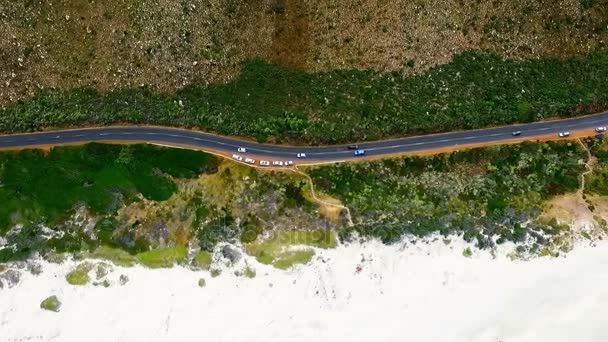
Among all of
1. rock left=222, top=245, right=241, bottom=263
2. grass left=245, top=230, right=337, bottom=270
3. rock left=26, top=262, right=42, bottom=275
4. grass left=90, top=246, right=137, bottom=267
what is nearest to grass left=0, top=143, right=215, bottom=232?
grass left=90, top=246, right=137, bottom=267

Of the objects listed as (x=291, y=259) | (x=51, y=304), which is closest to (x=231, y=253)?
(x=291, y=259)

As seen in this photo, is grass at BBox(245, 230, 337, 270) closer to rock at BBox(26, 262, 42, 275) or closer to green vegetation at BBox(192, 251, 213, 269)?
green vegetation at BBox(192, 251, 213, 269)

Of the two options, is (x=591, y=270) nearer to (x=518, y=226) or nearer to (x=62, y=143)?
(x=518, y=226)

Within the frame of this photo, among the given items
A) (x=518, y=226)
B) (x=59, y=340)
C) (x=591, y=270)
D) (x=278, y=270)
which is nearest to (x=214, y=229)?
(x=278, y=270)

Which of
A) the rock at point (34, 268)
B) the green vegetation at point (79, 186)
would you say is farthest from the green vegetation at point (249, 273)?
the rock at point (34, 268)

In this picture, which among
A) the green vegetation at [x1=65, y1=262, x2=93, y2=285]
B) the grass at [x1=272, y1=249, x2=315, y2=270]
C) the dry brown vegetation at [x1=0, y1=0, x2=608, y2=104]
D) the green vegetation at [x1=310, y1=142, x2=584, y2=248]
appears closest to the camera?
the green vegetation at [x1=65, y1=262, x2=93, y2=285]

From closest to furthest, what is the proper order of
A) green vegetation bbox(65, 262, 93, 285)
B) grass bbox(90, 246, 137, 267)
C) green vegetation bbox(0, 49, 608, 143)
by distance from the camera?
green vegetation bbox(65, 262, 93, 285) → grass bbox(90, 246, 137, 267) → green vegetation bbox(0, 49, 608, 143)
